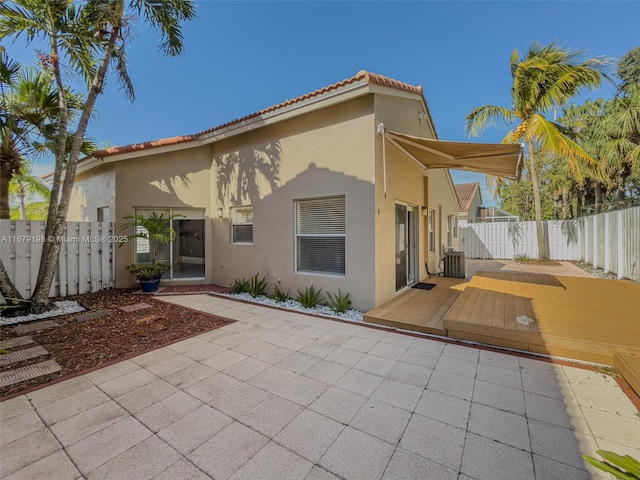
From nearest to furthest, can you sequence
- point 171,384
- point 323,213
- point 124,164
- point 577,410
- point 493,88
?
point 577,410 → point 171,384 → point 323,213 → point 124,164 → point 493,88

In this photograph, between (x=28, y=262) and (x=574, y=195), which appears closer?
(x=28, y=262)

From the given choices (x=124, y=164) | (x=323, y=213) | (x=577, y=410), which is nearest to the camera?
(x=577, y=410)

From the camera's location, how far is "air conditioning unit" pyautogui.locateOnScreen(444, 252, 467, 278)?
11.1 m

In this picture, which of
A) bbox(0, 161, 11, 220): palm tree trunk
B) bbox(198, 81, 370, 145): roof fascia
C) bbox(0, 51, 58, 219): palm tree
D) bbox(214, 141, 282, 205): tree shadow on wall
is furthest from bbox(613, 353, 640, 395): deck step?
bbox(0, 161, 11, 220): palm tree trunk

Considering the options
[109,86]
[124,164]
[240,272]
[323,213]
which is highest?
[109,86]

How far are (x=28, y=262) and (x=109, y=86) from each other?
5.57 m

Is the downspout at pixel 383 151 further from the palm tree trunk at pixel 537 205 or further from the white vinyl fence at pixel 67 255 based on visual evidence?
the palm tree trunk at pixel 537 205

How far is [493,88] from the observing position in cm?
1563

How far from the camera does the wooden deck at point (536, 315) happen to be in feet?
14.7

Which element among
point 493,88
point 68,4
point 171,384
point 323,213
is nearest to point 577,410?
point 171,384

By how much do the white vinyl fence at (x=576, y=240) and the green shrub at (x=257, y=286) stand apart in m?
12.0

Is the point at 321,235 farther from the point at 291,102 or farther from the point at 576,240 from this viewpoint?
the point at 576,240

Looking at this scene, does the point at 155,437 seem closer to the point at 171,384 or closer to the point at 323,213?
the point at 171,384

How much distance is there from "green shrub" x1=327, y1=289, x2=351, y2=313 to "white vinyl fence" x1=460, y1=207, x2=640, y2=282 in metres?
9.59
